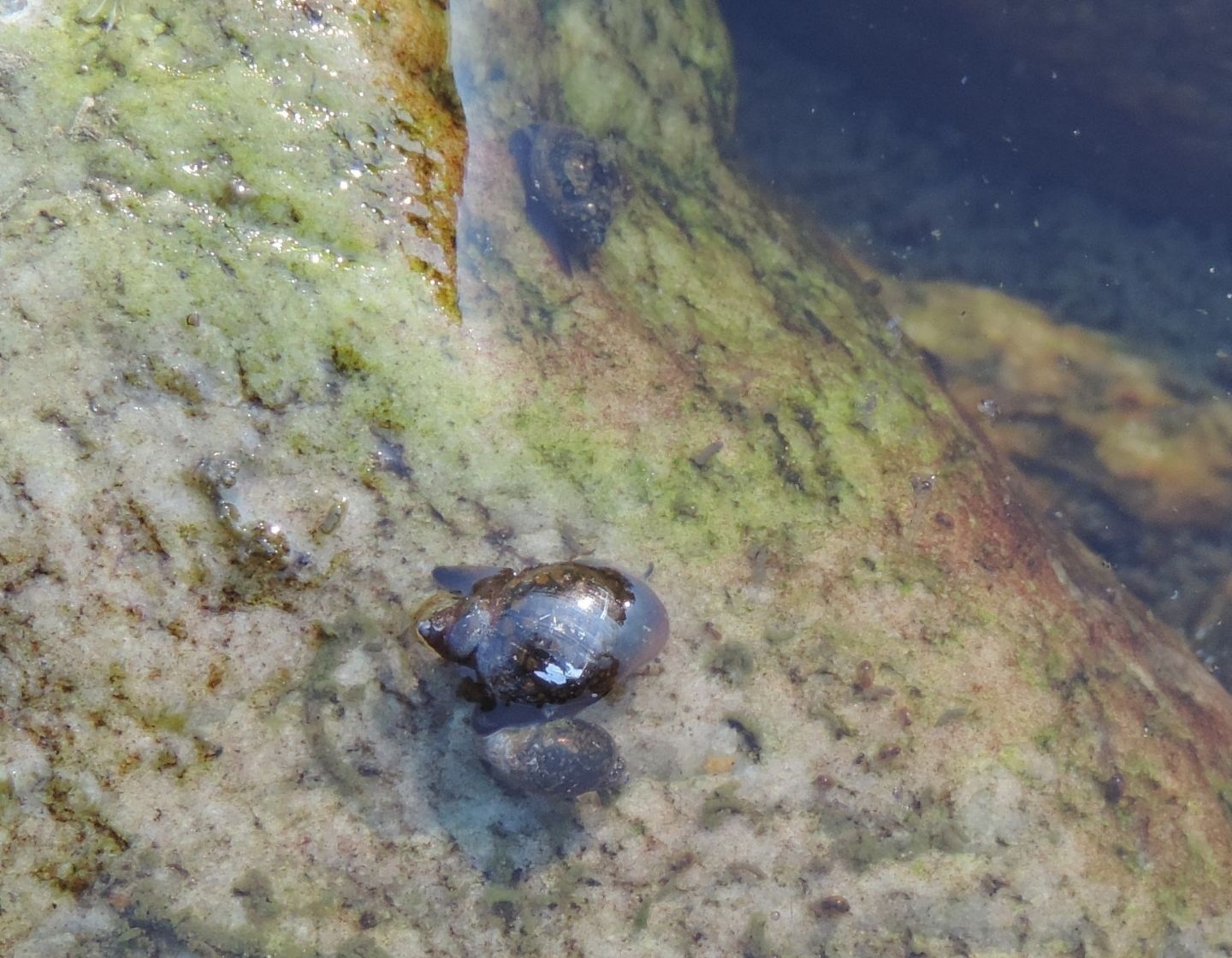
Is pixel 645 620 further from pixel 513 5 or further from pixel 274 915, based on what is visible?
pixel 513 5

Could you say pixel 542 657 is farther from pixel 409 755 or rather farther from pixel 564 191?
pixel 564 191

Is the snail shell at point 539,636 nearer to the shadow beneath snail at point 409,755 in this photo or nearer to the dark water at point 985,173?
the shadow beneath snail at point 409,755

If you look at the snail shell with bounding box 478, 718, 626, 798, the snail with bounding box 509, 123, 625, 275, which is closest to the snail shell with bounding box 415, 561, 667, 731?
the snail shell with bounding box 478, 718, 626, 798

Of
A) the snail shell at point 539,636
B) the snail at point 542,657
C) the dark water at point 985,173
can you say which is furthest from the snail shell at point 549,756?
the dark water at point 985,173

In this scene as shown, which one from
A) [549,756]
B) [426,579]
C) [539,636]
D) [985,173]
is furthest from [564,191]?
[985,173]

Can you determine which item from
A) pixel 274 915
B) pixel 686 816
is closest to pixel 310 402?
pixel 274 915
